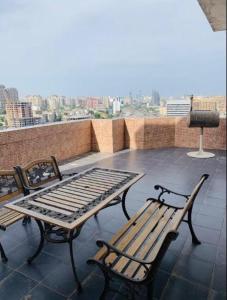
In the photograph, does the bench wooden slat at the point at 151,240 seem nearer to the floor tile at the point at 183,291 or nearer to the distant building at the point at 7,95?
the floor tile at the point at 183,291

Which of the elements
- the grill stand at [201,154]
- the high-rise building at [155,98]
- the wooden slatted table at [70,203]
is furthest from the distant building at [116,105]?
the wooden slatted table at [70,203]

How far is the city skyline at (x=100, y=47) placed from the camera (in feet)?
15.3

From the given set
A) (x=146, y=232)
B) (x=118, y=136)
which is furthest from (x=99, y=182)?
(x=118, y=136)

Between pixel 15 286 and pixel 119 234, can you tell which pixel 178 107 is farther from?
pixel 15 286

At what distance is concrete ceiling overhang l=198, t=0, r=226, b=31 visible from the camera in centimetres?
233

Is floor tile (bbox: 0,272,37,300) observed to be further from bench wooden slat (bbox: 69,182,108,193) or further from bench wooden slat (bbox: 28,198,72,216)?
bench wooden slat (bbox: 69,182,108,193)

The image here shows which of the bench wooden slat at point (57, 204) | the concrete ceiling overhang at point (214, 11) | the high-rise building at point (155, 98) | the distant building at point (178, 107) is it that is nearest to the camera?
the bench wooden slat at point (57, 204)

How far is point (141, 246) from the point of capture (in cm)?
175

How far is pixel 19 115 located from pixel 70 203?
3.73m

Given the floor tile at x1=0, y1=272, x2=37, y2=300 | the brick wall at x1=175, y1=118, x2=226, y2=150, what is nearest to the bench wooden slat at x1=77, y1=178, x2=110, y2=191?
the floor tile at x1=0, y1=272, x2=37, y2=300

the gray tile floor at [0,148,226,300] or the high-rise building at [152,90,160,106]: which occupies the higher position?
the high-rise building at [152,90,160,106]

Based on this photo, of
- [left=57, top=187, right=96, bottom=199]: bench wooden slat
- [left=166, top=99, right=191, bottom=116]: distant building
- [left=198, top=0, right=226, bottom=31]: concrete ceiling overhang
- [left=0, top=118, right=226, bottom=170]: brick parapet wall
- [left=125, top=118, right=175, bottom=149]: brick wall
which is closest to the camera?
[left=57, top=187, right=96, bottom=199]: bench wooden slat

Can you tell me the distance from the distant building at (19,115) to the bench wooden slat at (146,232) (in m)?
3.91

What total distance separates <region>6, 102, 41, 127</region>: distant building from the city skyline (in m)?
0.41
